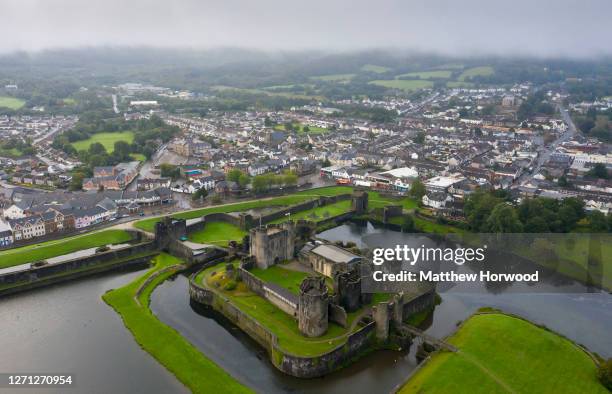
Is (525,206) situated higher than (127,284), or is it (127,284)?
(525,206)

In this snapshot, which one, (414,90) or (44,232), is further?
(414,90)

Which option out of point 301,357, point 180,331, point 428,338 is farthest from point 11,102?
point 428,338

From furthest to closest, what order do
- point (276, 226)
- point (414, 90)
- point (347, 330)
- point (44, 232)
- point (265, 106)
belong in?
point (414, 90) → point (265, 106) → point (44, 232) → point (276, 226) → point (347, 330)

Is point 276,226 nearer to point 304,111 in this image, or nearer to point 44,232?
point 44,232

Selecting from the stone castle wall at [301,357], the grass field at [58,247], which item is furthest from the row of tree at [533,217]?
the grass field at [58,247]

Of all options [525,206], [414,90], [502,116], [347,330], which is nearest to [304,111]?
[502,116]

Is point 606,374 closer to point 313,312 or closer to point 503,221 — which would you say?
point 313,312
